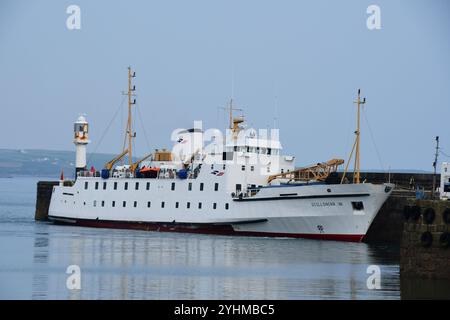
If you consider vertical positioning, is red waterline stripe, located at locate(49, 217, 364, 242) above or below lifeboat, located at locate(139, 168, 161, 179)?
below

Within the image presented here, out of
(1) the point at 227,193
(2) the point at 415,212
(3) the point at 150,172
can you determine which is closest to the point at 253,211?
(1) the point at 227,193

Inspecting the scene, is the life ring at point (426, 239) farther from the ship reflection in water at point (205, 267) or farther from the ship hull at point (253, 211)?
the ship hull at point (253, 211)

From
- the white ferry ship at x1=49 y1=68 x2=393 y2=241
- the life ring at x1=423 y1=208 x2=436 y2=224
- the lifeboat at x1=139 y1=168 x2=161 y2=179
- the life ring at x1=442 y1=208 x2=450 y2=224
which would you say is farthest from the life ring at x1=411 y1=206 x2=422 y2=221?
the lifeboat at x1=139 y1=168 x2=161 y2=179

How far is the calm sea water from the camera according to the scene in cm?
3475

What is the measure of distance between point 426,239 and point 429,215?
83 centimetres

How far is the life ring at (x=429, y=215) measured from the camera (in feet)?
114

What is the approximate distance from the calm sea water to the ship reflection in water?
0.11 ft

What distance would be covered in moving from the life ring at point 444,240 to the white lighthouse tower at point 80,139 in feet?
126

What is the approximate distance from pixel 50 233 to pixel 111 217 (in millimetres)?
3980

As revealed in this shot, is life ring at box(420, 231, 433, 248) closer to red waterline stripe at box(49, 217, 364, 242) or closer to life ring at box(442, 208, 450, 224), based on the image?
life ring at box(442, 208, 450, 224)

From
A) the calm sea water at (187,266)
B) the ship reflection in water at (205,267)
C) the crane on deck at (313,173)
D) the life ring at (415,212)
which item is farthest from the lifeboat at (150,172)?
the life ring at (415,212)

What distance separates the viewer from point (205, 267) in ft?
137

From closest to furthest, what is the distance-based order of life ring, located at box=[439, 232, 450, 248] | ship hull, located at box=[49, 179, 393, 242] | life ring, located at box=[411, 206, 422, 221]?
1. life ring, located at box=[439, 232, 450, 248]
2. life ring, located at box=[411, 206, 422, 221]
3. ship hull, located at box=[49, 179, 393, 242]
